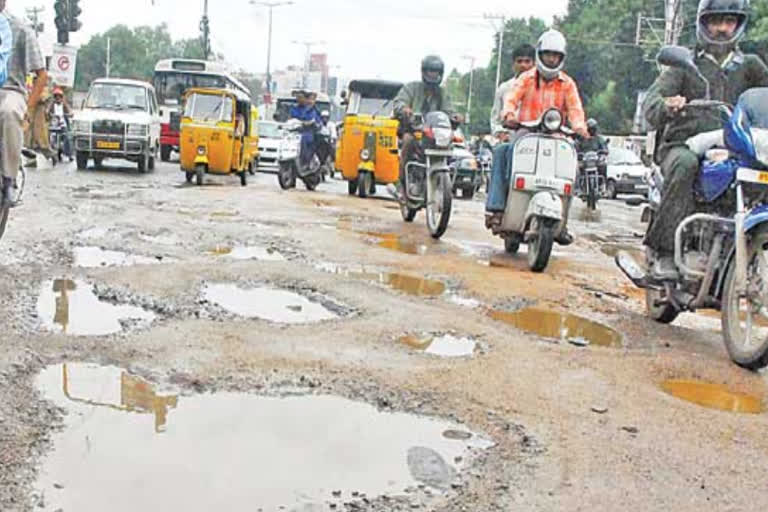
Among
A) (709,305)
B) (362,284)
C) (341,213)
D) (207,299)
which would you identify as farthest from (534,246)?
(341,213)

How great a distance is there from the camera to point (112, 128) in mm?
18734

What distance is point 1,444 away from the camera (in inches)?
119

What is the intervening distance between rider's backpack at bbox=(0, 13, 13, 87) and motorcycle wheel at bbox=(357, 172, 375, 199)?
9452mm

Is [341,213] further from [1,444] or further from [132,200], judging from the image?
[1,444]

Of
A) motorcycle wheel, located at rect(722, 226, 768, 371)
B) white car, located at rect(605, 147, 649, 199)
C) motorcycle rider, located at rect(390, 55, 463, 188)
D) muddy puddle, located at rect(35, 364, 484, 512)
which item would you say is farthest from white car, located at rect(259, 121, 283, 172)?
muddy puddle, located at rect(35, 364, 484, 512)

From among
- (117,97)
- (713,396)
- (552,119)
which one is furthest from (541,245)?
(117,97)

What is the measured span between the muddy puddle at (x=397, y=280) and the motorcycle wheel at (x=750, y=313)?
1.89 m

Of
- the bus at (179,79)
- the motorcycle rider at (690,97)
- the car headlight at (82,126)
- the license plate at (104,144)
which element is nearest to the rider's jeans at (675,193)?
the motorcycle rider at (690,97)

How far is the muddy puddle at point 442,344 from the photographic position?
181 inches

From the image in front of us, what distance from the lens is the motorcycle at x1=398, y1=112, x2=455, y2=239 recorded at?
923cm

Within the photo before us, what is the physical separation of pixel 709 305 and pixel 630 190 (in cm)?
1931

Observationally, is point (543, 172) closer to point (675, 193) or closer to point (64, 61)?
point (675, 193)

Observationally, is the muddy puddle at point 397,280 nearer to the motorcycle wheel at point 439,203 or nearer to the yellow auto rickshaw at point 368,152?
the motorcycle wheel at point 439,203

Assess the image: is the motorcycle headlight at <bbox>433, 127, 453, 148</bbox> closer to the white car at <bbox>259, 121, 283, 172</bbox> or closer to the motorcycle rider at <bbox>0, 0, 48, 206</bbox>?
the motorcycle rider at <bbox>0, 0, 48, 206</bbox>
